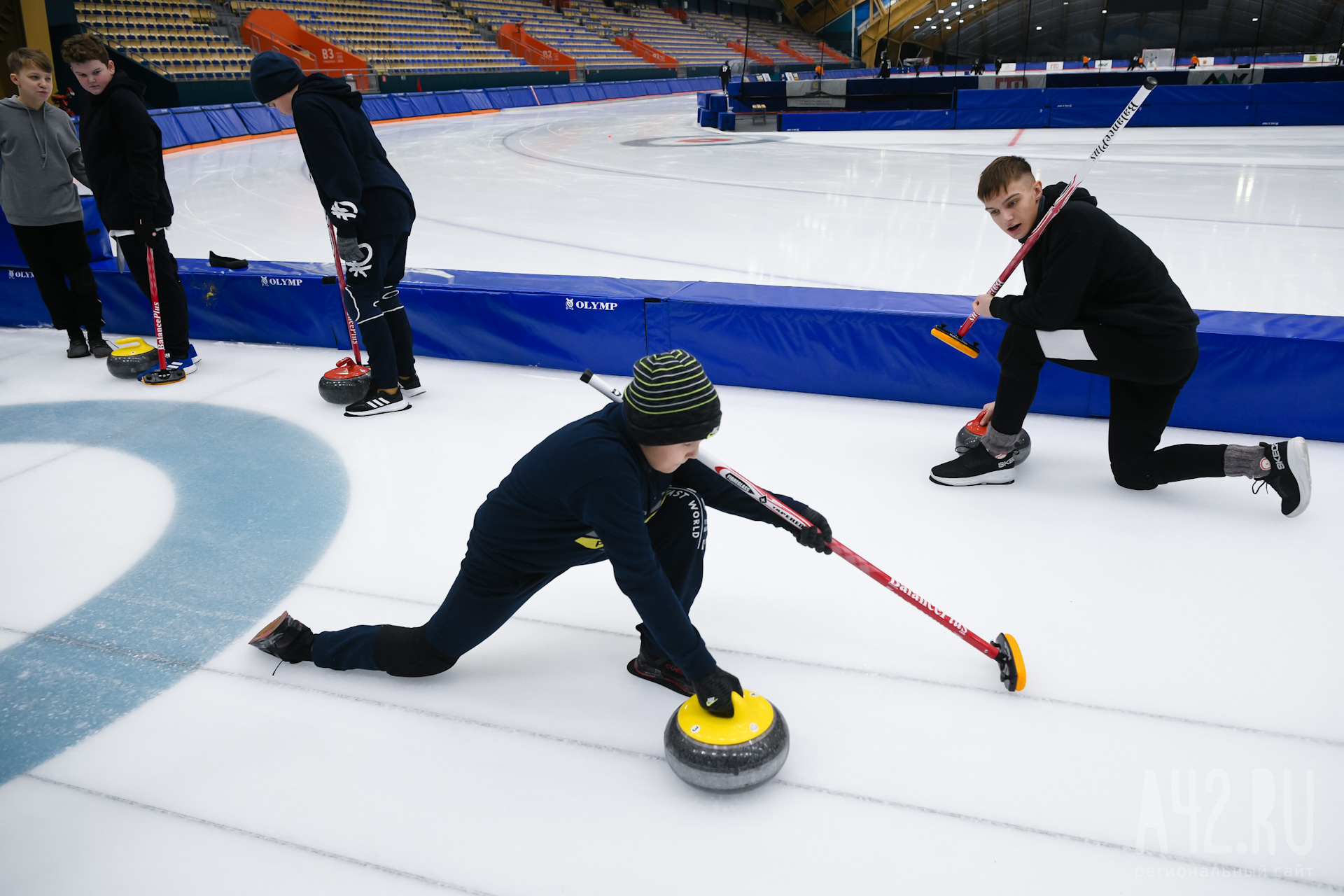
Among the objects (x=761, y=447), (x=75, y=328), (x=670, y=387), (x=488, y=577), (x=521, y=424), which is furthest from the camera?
(x=75, y=328)

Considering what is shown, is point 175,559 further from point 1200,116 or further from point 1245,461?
point 1200,116

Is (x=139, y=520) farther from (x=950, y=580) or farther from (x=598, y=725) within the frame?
(x=950, y=580)

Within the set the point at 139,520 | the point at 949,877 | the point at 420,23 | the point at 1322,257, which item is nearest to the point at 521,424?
the point at 139,520

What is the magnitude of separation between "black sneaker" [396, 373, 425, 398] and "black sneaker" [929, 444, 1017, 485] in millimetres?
2215

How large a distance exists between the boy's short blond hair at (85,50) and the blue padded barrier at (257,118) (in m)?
12.6

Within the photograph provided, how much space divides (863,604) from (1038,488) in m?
0.93

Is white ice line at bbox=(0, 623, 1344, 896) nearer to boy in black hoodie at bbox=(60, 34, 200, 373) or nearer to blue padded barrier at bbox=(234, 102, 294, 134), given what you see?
boy in black hoodie at bbox=(60, 34, 200, 373)

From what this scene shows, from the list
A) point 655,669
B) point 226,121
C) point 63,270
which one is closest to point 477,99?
point 226,121

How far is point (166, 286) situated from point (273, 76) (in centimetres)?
143

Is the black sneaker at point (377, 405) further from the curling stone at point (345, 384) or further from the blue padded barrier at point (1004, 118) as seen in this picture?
the blue padded barrier at point (1004, 118)

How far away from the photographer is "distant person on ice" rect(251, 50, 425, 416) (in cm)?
300

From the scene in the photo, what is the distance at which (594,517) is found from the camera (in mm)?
1403

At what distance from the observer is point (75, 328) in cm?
429

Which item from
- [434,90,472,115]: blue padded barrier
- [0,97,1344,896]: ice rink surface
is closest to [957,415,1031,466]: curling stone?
[0,97,1344,896]: ice rink surface
